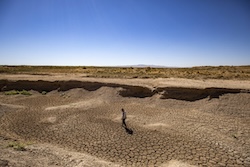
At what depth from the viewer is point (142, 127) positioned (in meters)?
10.1

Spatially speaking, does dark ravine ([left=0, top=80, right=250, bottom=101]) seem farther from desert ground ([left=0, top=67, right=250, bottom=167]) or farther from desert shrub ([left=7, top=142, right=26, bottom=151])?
desert shrub ([left=7, top=142, right=26, bottom=151])

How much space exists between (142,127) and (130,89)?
19.7ft

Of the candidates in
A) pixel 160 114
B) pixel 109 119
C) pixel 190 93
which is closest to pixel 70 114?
pixel 109 119

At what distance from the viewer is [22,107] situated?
13820 mm

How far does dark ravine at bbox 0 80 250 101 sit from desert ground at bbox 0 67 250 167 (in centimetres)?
7

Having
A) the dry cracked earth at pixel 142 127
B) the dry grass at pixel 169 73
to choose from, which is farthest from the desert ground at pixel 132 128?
the dry grass at pixel 169 73

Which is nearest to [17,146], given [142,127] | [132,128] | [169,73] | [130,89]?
[132,128]

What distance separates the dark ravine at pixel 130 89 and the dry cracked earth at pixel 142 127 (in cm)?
7

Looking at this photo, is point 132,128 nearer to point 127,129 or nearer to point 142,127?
point 127,129

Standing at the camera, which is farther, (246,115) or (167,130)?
(246,115)

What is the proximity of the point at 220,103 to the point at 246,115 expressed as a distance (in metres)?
1.72

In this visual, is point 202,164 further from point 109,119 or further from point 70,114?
point 70,114

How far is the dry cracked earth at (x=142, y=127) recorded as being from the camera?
24.6 feet

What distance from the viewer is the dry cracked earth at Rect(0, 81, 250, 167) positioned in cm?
749
